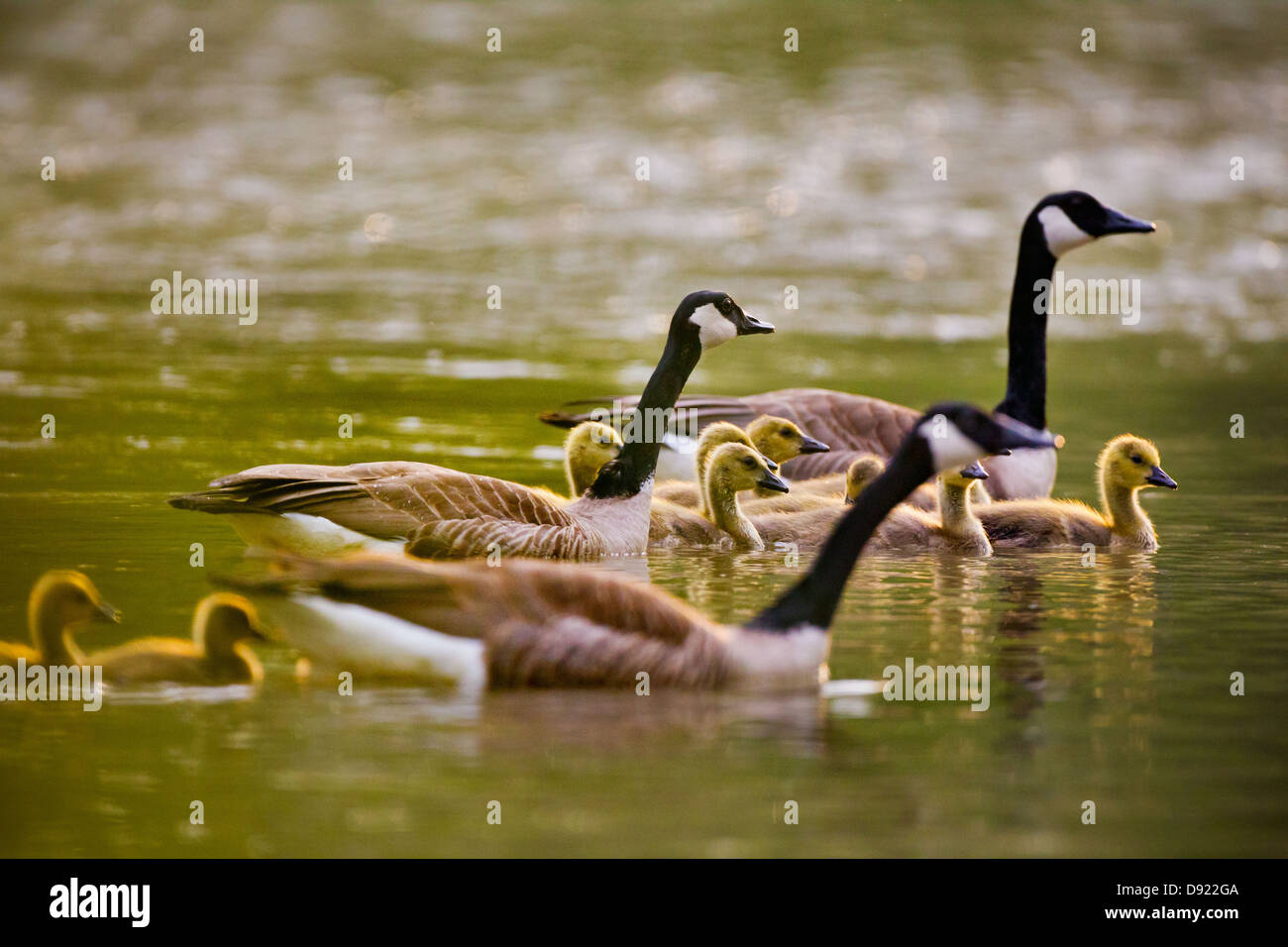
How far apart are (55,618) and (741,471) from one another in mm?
4817

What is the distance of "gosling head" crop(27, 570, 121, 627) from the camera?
872cm

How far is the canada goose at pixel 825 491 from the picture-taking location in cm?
1273

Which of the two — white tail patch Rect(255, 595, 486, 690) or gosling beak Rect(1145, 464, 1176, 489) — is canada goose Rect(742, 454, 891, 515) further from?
white tail patch Rect(255, 595, 486, 690)

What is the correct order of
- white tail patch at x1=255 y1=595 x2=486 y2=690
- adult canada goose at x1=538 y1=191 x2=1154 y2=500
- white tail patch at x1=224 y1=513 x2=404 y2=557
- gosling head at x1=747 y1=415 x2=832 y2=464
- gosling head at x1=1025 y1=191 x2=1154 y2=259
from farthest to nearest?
1. gosling head at x1=1025 y1=191 x2=1154 y2=259
2. adult canada goose at x1=538 y1=191 x2=1154 y2=500
3. gosling head at x1=747 y1=415 x2=832 y2=464
4. white tail patch at x1=224 y1=513 x2=404 y2=557
5. white tail patch at x1=255 y1=595 x2=486 y2=690

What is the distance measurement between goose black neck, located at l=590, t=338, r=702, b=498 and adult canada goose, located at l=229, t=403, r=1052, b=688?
3.33 m

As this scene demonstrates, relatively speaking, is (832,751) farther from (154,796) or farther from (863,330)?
(863,330)

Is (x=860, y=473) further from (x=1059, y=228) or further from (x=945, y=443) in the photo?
(x=945, y=443)

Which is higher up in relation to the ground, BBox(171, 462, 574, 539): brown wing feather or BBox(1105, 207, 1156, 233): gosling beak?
BBox(1105, 207, 1156, 233): gosling beak

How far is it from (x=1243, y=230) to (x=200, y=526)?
23115mm

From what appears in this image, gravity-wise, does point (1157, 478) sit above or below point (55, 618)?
above

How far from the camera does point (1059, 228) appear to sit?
14969 mm

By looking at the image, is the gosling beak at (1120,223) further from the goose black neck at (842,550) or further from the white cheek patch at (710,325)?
the goose black neck at (842,550)

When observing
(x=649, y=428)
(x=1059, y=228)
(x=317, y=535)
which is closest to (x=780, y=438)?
(x=649, y=428)

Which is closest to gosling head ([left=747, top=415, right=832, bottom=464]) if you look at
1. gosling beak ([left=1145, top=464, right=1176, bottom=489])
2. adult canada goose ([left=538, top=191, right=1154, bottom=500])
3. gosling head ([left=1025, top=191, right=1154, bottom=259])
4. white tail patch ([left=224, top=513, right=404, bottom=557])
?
adult canada goose ([left=538, top=191, right=1154, bottom=500])
